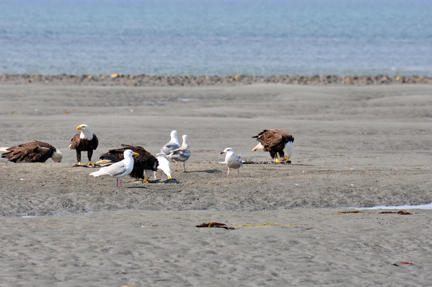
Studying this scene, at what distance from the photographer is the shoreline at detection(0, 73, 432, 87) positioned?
3356 cm

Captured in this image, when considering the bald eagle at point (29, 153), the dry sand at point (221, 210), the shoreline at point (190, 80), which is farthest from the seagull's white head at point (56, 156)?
the shoreline at point (190, 80)

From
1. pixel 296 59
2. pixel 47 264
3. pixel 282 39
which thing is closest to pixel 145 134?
pixel 47 264

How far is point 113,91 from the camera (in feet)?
93.5

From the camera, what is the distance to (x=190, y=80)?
3547 cm

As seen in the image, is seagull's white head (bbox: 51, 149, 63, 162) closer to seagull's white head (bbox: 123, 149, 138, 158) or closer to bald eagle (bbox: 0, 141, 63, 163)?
bald eagle (bbox: 0, 141, 63, 163)

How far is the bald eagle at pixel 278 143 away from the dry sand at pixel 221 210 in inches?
17.5

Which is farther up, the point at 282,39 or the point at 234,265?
the point at 282,39

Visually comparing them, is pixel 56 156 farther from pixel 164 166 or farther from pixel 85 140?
pixel 164 166

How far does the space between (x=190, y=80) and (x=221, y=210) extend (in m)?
25.6

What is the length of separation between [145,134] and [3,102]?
8.44 meters

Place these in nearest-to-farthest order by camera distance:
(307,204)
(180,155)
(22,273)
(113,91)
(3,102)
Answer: (22,273)
(307,204)
(180,155)
(3,102)
(113,91)

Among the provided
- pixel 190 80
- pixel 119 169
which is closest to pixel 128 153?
pixel 119 169

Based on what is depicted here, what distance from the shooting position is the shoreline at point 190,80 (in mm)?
33562

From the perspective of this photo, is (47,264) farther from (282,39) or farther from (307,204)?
(282,39)
